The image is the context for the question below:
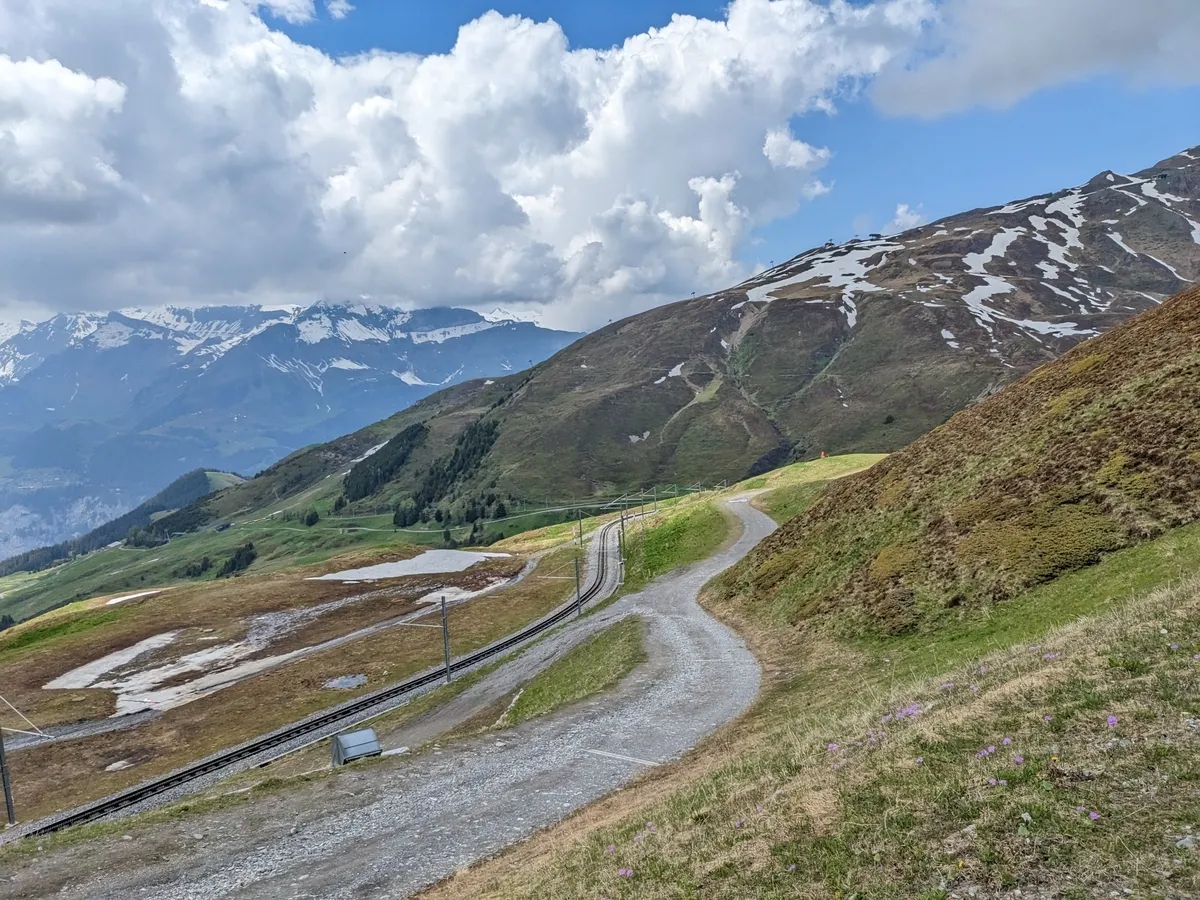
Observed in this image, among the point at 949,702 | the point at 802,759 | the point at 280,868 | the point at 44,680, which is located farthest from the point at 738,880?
the point at 44,680

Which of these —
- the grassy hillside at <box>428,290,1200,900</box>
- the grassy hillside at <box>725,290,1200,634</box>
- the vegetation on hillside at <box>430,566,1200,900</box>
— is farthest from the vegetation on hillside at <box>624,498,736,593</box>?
the vegetation on hillside at <box>430,566,1200,900</box>

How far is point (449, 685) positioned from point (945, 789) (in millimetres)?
54525

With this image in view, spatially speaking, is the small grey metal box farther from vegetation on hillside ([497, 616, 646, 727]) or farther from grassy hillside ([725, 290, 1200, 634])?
grassy hillside ([725, 290, 1200, 634])

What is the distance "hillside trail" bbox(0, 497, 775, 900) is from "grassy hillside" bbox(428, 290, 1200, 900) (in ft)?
7.53

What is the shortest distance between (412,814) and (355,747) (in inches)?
437

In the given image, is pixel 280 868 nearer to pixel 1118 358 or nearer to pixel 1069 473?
pixel 1069 473

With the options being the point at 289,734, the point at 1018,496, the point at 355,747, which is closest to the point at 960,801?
the point at 355,747

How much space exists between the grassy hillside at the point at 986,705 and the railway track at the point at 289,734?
38616mm

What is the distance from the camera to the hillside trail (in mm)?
21188

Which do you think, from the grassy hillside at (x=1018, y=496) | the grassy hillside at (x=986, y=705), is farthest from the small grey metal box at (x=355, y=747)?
the grassy hillside at (x=1018, y=496)

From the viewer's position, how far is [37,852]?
23953mm

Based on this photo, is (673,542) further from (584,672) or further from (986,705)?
(986,705)

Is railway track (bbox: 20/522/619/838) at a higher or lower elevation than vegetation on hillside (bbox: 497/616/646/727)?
lower

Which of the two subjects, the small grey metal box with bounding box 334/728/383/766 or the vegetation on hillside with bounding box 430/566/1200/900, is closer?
the vegetation on hillside with bounding box 430/566/1200/900
